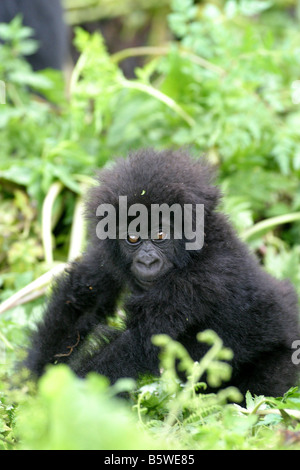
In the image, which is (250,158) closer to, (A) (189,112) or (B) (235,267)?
(A) (189,112)

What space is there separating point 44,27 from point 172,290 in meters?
4.15

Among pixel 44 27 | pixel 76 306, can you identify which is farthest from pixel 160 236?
pixel 44 27

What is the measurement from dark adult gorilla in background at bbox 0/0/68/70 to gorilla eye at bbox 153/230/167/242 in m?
3.65

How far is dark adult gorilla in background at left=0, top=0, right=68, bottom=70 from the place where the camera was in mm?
5867

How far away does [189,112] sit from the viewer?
14.9 ft

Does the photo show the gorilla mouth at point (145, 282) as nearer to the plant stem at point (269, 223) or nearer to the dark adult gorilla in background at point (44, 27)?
the plant stem at point (269, 223)

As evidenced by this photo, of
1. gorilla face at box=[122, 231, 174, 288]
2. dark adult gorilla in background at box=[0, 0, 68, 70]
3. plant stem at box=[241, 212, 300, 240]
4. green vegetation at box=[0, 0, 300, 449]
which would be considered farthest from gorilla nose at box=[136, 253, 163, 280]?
dark adult gorilla in background at box=[0, 0, 68, 70]

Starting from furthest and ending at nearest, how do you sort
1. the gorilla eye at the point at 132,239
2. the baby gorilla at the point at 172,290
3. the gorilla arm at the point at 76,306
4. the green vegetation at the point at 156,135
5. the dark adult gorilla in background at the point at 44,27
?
1. the dark adult gorilla in background at the point at 44,27
2. the green vegetation at the point at 156,135
3. the gorilla arm at the point at 76,306
4. the gorilla eye at the point at 132,239
5. the baby gorilla at the point at 172,290

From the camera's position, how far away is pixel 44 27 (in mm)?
6016

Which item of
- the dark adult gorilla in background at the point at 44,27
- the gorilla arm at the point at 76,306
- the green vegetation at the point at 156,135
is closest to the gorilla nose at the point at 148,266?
the gorilla arm at the point at 76,306

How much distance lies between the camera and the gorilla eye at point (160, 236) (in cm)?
277

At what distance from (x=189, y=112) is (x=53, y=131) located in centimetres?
107

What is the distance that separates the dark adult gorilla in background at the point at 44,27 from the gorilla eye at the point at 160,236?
12.0 ft
